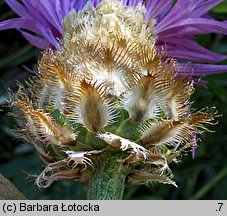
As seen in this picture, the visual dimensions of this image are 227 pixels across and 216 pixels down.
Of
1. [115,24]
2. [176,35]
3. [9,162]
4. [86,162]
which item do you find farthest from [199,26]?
[9,162]

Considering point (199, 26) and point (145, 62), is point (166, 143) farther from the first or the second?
point (199, 26)

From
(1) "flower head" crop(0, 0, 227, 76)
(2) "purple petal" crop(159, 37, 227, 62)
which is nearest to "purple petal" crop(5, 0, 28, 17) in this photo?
(1) "flower head" crop(0, 0, 227, 76)

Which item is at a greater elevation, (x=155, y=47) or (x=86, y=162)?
(x=155, y=47)

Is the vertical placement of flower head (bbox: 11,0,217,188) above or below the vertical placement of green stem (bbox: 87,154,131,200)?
above

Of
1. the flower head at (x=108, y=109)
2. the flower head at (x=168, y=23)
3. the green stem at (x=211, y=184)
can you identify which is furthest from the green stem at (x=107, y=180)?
the green stem at (x=211, y=184)

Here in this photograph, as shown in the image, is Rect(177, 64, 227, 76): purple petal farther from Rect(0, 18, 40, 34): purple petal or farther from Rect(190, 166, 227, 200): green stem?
Rect(190, 166, 227, 200): green stem

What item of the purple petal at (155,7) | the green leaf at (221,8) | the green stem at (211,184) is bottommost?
the purple petal at (155,7)

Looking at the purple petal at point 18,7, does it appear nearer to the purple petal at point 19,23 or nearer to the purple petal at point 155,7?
the purple petal at point 19,23
